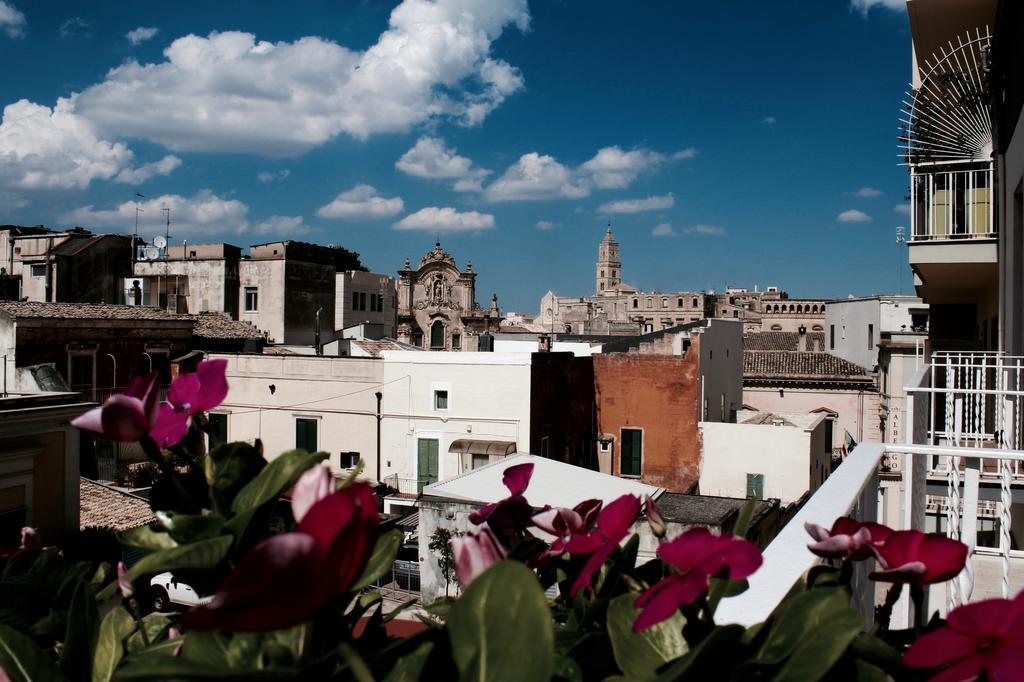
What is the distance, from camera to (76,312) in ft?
70.8

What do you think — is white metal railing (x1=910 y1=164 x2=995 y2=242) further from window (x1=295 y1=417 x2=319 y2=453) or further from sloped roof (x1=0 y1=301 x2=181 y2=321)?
sloped roof (x1=0 y1=301 x2=181 y2=321)

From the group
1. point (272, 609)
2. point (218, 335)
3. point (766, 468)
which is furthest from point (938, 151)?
point (218, 335)

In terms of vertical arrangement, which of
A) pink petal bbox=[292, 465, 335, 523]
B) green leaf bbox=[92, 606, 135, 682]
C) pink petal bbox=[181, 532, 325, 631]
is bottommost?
green leaf bbox=[92, 606, 135, 682]

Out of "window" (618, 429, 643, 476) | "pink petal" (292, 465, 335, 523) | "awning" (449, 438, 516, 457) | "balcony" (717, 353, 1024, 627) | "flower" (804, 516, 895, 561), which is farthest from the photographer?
"window" (618, 429, 643, 476)

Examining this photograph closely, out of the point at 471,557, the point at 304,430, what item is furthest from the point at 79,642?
the point at 304,430

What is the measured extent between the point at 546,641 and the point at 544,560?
69cm

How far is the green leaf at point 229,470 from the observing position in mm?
1260

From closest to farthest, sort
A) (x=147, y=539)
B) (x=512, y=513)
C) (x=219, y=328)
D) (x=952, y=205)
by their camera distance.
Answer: (x=147, y=539)
(x=512, y=513)
(x=952, y=205)
(x=219, y=328)

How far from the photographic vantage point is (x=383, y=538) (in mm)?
1162

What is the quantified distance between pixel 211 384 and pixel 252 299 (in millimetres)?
33321

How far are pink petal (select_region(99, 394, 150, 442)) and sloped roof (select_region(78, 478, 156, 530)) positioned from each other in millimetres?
12351

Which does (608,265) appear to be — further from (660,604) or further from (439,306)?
(660,604)

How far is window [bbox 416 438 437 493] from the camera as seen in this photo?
19.8 m

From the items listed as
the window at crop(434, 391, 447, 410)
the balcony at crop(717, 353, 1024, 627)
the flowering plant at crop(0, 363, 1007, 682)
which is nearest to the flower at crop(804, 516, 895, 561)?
the flowering plant at crop(0, 363, 1007, 682)
